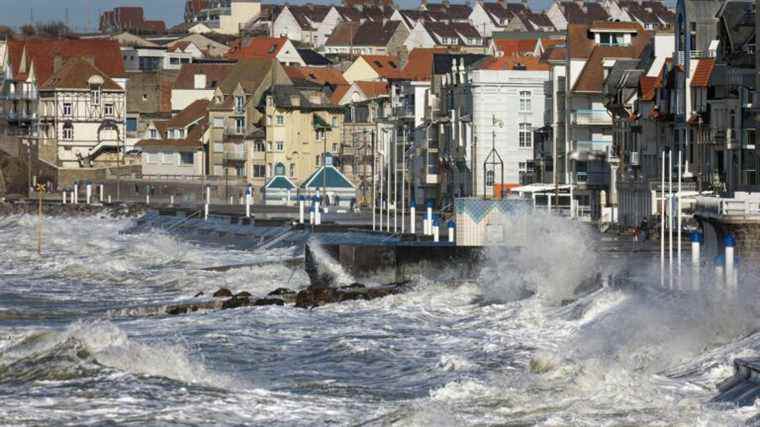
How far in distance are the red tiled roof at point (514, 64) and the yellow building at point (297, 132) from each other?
22.6 m

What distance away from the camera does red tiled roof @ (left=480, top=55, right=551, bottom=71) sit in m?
84.1

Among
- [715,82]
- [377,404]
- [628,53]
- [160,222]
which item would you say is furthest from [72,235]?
[377,404]

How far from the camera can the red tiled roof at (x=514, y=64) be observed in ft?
276

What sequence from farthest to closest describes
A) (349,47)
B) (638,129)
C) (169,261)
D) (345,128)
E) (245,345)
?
1. (349,47)
2. (345,128)
3. (638,129)
4. (169,261)
5. (245,345)

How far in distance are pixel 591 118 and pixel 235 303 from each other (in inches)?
1347

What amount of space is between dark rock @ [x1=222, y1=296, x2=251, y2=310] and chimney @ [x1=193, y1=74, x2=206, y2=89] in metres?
85.3

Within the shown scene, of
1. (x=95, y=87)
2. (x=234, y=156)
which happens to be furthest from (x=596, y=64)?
(x=95, y=87)

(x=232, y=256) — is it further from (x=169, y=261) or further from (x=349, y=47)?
(x=349, y=47)

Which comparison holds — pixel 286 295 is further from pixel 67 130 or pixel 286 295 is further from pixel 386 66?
pixel 386 66

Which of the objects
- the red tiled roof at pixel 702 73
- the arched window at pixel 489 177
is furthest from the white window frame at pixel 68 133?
the red tiled roof at pixel 702 73

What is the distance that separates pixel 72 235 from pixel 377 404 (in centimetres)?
5584

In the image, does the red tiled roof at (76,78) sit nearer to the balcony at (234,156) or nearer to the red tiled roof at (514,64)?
the balcony at (234,156)

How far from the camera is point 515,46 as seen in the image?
100375mm

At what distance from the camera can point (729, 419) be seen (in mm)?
23953
